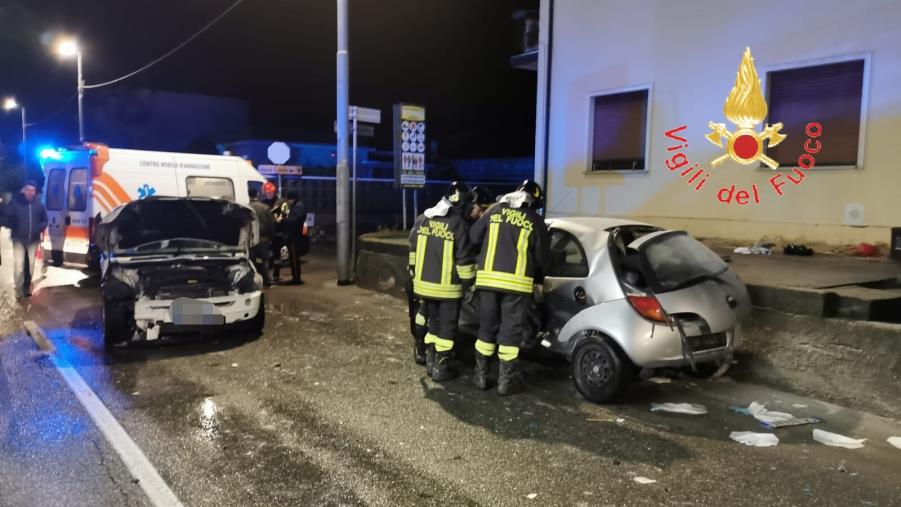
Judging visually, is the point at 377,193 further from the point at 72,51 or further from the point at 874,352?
the point at 874,352

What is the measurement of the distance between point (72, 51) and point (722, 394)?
2397 centimetres

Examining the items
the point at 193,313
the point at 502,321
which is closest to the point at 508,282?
the point at 502,321

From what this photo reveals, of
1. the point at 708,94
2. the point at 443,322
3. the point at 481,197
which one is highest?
the point at 708,94

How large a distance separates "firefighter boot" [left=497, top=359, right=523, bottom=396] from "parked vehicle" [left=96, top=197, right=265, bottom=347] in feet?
10.2

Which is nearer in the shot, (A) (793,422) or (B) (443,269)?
(A) (793,422)

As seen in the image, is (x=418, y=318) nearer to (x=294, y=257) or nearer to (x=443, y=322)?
(x=443, y=322)

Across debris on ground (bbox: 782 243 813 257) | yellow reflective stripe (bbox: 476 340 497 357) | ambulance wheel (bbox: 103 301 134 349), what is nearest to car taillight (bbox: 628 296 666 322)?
yellow reflective stripe (bbox: 476 340 497 357)

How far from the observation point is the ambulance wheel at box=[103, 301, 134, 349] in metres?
6.55

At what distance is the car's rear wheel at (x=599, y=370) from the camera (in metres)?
5.08

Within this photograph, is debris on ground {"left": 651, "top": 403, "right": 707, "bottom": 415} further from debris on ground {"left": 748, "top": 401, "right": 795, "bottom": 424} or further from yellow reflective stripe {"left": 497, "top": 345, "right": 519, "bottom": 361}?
yellow reflective stripe {"left": 497, "top": 345, "right": 519, "bottom": 361}

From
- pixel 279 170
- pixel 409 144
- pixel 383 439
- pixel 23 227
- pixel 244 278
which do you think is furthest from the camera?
pixel 279 170

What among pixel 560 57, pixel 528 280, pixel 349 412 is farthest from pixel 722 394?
pixel 560 57

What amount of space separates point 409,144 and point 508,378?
7.35 metres

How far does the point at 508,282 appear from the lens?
5270 mm
